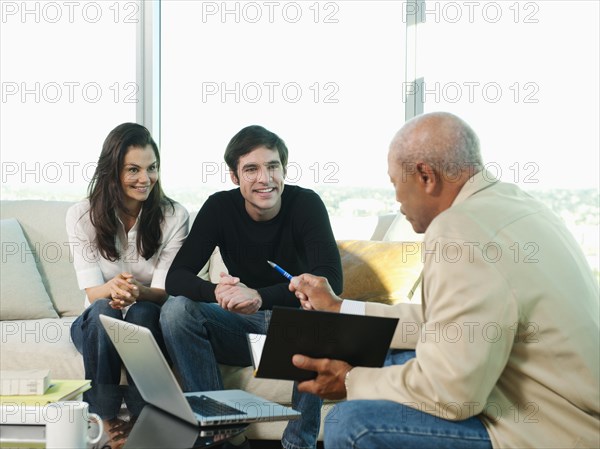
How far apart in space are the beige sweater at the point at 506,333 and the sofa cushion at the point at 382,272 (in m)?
1.33

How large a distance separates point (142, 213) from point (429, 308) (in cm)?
161

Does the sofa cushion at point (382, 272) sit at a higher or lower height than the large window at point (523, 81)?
lower

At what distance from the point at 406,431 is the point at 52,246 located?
2.18 m

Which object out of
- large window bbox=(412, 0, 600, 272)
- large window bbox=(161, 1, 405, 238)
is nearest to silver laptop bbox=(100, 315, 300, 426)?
large window bbox=(161, 1, 405, 238)

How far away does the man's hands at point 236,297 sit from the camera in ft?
7.99

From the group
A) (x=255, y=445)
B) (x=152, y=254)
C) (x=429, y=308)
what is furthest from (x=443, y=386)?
(x=152, y=254)

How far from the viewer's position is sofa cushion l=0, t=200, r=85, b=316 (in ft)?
10.3

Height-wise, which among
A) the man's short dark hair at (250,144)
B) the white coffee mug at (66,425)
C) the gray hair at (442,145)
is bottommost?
the white coffee mug at (66,425)

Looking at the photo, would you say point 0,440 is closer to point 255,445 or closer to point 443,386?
point 443,386

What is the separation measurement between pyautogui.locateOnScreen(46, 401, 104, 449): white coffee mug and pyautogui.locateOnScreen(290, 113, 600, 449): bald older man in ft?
1.57

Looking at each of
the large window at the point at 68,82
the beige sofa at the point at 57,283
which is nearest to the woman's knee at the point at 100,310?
the beige sofa at the point at 57,283

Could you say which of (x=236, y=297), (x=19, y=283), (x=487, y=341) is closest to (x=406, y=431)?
(x=487, y=341)

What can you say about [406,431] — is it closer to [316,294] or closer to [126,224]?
[316,294]

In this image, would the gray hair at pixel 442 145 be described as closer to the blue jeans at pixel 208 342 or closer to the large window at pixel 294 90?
the blue jeans at pixel 208 342
